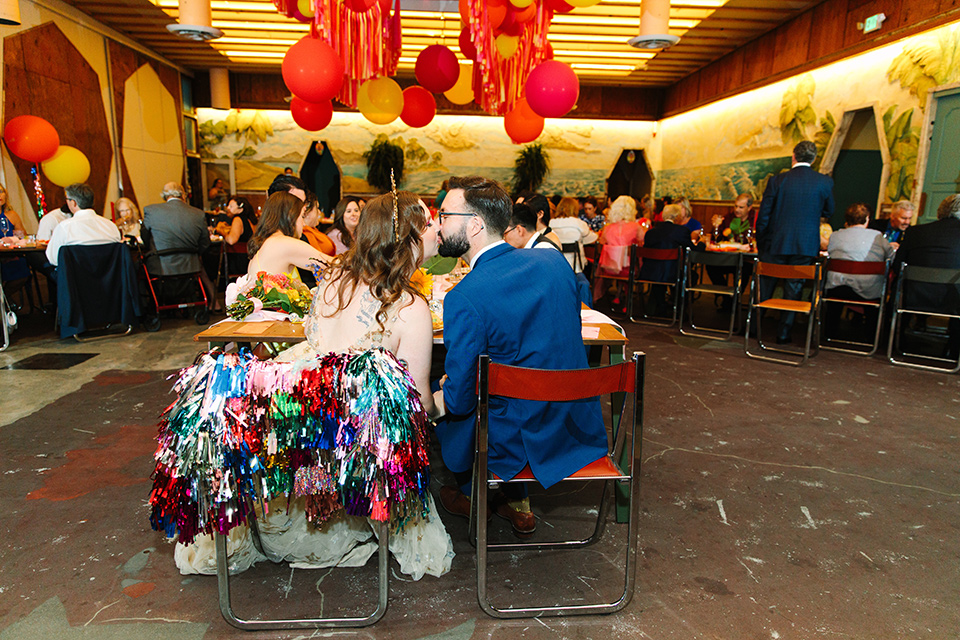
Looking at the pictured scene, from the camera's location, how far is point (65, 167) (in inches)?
272

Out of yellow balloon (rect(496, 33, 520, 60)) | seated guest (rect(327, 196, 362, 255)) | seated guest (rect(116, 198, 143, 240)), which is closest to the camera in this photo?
seated guest (rect(327, 196, 362, 255))

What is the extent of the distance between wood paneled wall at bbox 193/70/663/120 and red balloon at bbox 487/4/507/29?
7474mm

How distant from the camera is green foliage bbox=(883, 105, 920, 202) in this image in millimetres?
6289

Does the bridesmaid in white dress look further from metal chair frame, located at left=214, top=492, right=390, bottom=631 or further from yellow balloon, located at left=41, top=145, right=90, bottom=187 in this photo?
yellow balloon, located at left=41, top=145, right=90, bottom=187

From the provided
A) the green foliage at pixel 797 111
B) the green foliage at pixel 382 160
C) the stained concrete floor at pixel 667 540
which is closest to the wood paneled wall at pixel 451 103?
the green foliage at pixel 382 160

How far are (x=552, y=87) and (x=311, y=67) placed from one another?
2.01 m

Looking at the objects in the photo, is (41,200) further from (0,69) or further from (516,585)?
(516,585)

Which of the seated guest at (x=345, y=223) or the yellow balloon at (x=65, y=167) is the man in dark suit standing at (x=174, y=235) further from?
the yellow balloon at (x=65, y=167)

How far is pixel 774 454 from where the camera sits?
2982 mm

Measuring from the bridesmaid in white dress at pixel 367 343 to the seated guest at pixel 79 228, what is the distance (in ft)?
13.0

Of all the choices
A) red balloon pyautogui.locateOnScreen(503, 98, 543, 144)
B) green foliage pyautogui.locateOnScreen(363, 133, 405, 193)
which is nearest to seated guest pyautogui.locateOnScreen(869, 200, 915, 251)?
red balloon pyautogui.locateOnScreen(503, 98, 543, 144)

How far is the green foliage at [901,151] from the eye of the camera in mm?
6289

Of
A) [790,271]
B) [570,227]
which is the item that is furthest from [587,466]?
[570,227]

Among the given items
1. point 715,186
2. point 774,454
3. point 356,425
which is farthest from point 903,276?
point 715,186
